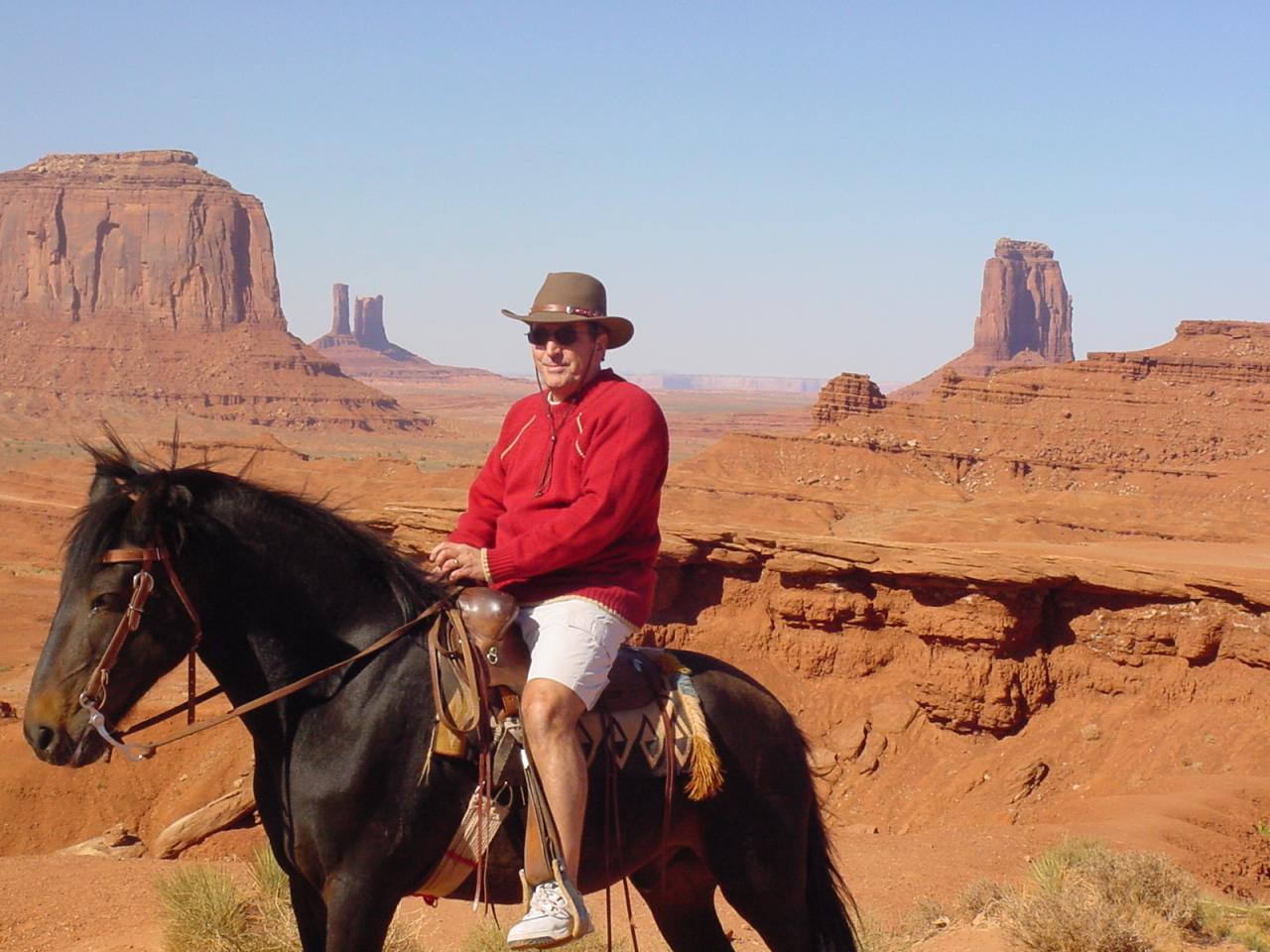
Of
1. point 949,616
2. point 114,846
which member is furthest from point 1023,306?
point 114,846

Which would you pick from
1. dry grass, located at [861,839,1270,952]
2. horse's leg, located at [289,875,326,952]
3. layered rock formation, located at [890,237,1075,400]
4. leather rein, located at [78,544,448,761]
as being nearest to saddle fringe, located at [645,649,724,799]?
horse's leg, located at [289,875,326,952]

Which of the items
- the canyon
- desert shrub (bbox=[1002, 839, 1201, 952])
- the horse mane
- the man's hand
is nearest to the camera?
the horse mane

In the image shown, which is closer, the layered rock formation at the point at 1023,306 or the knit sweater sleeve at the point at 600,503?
the knit sweater sleeve at the point at 600,503

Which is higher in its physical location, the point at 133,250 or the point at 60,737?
the point at 133,250

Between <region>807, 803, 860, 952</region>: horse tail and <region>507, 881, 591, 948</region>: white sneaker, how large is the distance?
4.21 feet

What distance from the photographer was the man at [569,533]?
15.2 ft

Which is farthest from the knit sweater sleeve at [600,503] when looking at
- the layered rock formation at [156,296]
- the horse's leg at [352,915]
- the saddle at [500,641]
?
the layered rock formation at [156,296]

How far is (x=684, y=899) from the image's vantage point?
18.1 ft

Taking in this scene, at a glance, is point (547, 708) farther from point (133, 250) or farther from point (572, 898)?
point (133, 250)

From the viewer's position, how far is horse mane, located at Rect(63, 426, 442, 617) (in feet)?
13.7

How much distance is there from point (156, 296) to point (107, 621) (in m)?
130

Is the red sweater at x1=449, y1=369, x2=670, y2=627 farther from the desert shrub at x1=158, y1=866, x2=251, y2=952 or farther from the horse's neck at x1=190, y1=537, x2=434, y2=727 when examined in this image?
the desert shrub at x1=158, y1=866, x2=251, y2=952

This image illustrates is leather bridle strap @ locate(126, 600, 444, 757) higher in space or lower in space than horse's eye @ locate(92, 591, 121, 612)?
lower

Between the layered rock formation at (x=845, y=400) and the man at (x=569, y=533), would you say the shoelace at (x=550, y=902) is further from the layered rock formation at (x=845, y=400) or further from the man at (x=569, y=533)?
the layered rock formation at (x=845, y=400)
